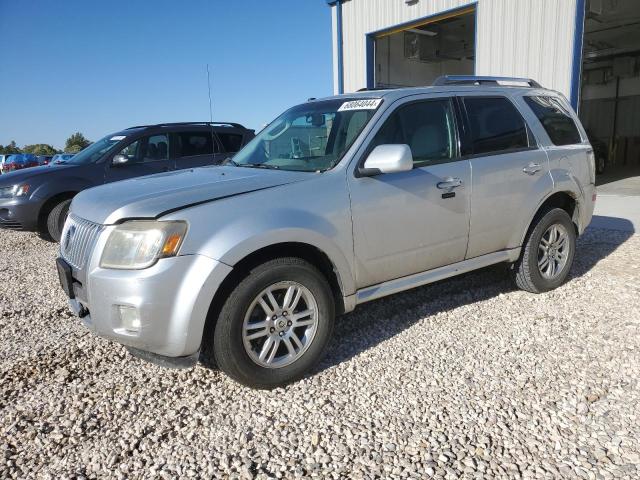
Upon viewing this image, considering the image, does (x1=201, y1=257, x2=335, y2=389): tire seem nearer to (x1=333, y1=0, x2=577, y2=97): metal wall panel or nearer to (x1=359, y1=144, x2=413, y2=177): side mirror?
(x1=359, y1=144, x2=413, y2=177): side mirror

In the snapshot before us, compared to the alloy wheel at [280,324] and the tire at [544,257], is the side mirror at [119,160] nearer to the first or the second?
the alloy wheel at [280,324]

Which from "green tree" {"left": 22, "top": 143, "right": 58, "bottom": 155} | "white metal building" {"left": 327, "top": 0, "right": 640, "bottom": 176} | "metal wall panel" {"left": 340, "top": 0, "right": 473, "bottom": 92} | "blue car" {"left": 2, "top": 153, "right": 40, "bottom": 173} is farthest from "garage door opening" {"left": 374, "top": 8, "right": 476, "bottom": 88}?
"green tree" {"left": 22, "top": 143, "right": 58, "bottom": 155}

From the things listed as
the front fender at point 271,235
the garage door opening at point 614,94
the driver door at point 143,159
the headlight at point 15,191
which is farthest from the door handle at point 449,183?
the garage door opening at point 614,94

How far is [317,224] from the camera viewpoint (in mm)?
3057

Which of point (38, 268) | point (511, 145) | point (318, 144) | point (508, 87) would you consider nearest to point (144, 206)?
point (318, 144)

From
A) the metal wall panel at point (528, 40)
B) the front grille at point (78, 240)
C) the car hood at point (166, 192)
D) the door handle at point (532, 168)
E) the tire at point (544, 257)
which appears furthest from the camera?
the metal wall panel at point (528, 40)

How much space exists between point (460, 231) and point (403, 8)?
9.57 m

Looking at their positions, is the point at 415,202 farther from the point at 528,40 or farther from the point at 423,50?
the point at 423,50

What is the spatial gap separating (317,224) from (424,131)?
4.35 ft

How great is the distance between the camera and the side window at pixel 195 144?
8336mm

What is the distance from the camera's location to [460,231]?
12.6 ft

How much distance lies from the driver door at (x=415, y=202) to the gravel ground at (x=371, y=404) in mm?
615

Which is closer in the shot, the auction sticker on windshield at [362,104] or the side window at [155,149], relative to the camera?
the auction sticker on windshield at [362,104]

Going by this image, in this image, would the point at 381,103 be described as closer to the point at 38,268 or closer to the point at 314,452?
the point at 314,452
